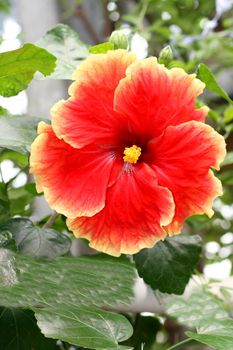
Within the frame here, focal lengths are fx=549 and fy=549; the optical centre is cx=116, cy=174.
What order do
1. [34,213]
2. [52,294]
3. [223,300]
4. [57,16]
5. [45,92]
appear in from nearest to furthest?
[52,294] → [223,300] → [34,213] → [45,92] → [57,16]

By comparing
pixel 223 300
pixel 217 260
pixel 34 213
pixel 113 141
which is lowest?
pixel 217 260

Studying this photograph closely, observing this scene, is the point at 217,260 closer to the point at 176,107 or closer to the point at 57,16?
the point at 57,16

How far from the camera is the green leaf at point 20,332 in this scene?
0.52 meters

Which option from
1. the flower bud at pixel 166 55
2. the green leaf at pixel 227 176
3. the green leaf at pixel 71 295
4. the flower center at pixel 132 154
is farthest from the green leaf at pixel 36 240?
the green leaf at pixel 227 176

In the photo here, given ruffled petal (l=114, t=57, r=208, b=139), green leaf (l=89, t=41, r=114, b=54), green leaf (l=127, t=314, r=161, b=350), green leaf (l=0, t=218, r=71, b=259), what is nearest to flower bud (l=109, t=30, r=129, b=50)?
green leaf (l=89, t=41, r=114, b=54)

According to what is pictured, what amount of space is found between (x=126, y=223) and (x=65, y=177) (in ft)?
0.23

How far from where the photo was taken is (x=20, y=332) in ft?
1.73

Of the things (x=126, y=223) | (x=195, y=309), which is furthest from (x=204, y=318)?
(x=126, y=223)

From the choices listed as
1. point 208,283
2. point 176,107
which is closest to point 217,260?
point 208,283

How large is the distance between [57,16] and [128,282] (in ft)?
2.89

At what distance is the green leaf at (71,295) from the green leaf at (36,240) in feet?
0.05

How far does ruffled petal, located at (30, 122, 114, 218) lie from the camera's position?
480mm

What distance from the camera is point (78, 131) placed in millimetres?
485

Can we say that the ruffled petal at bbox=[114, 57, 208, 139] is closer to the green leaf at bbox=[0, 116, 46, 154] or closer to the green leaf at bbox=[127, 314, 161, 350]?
the green leaf at bbox=[0, 116, 46, 154]
